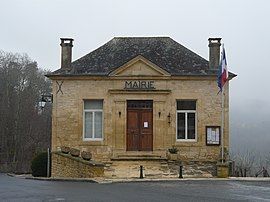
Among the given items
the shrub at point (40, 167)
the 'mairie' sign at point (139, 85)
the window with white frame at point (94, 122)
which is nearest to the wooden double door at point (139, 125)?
the 'mairie' sign at point (139, 85)

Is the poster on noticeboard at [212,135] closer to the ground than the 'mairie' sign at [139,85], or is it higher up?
closer to the ground

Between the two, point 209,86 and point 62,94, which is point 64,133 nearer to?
point 62,94

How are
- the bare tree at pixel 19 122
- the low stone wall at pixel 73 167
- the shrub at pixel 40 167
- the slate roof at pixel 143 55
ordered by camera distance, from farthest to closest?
1. the bare tree at pixel 19 122
2. the shrub at pixel 40 167
3. the slate roof at pixel 143 55
4. the low stone wall at pixel 73 167

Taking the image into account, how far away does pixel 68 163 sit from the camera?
27.7 m

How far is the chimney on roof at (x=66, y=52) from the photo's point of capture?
3262 cm

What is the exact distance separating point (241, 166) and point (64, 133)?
10822 mm

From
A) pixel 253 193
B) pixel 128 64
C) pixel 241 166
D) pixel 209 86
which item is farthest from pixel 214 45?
pixel 253 193

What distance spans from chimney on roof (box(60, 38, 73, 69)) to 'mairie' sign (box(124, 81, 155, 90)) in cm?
381

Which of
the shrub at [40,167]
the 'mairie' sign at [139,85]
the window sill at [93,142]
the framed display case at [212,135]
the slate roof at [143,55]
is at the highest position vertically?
the slate roof at [143,55]

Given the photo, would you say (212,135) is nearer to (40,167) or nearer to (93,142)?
(93,142)

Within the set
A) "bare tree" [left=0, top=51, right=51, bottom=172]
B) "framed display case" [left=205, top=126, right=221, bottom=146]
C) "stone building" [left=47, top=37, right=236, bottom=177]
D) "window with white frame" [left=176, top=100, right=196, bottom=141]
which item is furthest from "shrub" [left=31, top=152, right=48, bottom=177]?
"bare tree" [left=0, top=51, right=51, bottom=172]

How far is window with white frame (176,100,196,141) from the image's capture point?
31453 mm

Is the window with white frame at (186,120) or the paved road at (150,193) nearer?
the paved road at (150,193)

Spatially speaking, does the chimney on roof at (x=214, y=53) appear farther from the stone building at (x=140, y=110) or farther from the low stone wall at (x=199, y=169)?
the low stone wall at (x=199, y=169)
